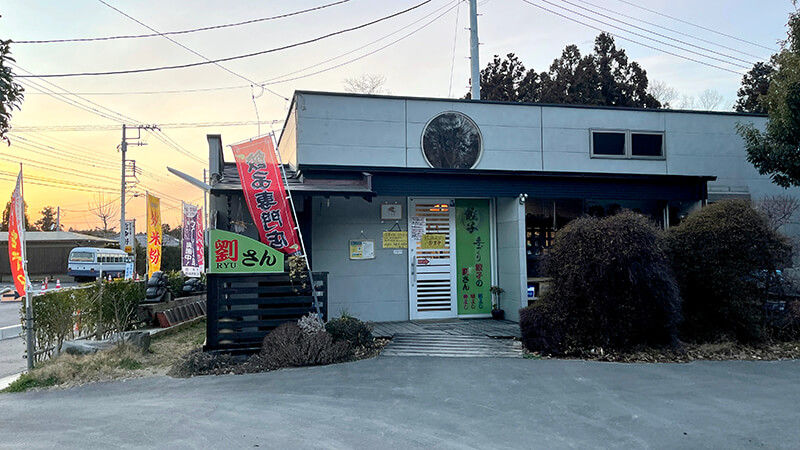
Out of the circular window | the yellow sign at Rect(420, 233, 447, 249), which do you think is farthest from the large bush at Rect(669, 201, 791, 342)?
the yellow sign at Rect(420, 233, 447, 249)

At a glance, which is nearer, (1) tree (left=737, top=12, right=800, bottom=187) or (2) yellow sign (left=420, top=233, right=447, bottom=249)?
(1) tree (left=737, top=12, right=800, bottom=187)

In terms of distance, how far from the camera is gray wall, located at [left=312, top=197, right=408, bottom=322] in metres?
10.7

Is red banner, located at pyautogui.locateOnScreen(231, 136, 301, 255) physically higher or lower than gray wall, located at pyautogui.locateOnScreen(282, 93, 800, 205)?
lower

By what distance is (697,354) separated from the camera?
26.6 feet

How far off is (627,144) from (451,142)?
4.05 m

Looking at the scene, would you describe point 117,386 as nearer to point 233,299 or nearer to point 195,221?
point 233,299

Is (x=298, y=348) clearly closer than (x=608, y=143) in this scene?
Yes

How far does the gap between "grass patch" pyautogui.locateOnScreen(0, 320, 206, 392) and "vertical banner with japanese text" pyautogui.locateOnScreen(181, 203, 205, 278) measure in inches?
171

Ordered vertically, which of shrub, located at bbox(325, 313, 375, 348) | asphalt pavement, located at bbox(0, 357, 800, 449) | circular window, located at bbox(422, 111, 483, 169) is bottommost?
asphalt pavement, located at bbox(0, 357, 800, 449)

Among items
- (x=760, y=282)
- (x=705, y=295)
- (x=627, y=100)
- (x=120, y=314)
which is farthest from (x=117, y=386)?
(x=627, y=100)

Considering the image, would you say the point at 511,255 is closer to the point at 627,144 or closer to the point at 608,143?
the point at 608,143

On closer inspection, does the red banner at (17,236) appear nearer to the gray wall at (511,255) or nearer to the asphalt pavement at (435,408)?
the asphalt pavement at (435,408)

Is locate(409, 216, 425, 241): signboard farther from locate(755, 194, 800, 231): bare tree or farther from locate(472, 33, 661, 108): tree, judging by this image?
locate(472, 33, 661, 108): tree

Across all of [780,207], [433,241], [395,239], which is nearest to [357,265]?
[395,239]
